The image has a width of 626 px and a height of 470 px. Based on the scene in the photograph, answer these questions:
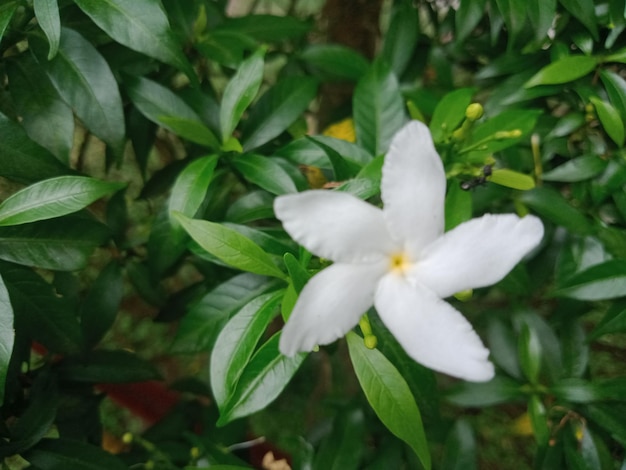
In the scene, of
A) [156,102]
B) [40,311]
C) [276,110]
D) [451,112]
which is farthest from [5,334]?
[451,112]

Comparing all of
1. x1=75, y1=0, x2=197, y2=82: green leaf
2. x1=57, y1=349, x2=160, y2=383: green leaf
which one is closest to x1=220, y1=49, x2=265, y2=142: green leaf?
x1=75, y1=0, x2=197, y2=82: green leaf

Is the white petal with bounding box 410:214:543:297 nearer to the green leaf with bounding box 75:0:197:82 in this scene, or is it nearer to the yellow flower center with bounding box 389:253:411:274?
the yellow flower center with bounding box 389:253:411:274

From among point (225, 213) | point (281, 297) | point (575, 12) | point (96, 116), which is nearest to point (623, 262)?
point (575, 12)

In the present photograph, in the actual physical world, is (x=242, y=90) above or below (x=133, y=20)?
below

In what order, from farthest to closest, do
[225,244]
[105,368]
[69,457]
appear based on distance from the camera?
[105,368]
[69,457]
[225,244]

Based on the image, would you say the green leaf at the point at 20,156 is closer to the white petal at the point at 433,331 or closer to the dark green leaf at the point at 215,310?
the dark green leaf at the point at 215,310

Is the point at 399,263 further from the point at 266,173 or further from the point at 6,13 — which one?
the point at 6,13

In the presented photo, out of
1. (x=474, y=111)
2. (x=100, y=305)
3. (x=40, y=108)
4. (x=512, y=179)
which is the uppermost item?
(x=40, y=108)

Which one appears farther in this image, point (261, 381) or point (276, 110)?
point (276, 110)
